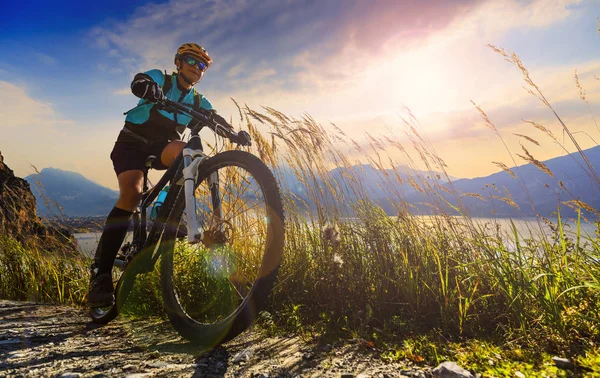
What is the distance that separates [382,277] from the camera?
2357 millimetres

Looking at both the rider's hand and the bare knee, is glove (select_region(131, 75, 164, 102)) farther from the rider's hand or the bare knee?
the bare knee

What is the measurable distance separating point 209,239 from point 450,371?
153 centimetres

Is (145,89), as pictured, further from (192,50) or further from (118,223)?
(118,223)

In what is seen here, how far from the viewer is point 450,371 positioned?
4.87 feet

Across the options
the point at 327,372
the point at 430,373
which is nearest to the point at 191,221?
the point at 327,372

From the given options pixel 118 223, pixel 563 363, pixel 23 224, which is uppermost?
pixel 23 224

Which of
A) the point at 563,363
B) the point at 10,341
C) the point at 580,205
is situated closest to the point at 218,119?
the point at 10,341

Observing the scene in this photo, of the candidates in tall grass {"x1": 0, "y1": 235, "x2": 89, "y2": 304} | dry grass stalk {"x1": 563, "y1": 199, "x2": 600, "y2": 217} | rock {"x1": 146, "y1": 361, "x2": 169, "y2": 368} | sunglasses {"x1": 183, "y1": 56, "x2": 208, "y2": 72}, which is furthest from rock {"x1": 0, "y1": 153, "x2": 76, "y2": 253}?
dry grass stalk {"x1": 563, "y1": 199, "x2": 600, "y2": 217}

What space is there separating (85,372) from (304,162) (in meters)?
2.36

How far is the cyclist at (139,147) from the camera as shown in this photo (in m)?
2.77

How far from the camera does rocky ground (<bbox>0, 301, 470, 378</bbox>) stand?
167 centimetres

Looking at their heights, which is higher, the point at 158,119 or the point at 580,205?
the point at 158,119

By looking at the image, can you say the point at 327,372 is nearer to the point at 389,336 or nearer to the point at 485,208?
the point at 389,336

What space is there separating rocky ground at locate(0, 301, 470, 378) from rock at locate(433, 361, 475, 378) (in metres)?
0.06
